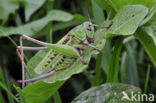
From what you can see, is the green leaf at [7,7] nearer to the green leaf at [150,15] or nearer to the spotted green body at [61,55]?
the spotted green body at [61,55]

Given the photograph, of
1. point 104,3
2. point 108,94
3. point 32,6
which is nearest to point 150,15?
point 104,3

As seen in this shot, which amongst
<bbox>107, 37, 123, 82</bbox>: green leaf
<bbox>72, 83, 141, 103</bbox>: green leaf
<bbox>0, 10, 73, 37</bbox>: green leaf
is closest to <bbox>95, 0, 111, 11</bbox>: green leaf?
<bbox>107, 37, 123, 82</bbox>: green leaf

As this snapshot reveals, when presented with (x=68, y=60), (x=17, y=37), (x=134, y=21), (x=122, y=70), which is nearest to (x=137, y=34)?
(x=134, y=21)

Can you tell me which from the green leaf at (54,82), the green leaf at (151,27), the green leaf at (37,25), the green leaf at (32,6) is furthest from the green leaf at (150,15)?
the green leaf at (32,6)

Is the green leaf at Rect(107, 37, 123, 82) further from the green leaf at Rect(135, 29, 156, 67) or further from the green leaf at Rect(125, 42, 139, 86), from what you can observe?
the green leaf at Rect(125, 42, 139, 86)

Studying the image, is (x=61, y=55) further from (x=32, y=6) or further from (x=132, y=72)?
(x=32, y=6)

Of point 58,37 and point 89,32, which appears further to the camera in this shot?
point 58,37

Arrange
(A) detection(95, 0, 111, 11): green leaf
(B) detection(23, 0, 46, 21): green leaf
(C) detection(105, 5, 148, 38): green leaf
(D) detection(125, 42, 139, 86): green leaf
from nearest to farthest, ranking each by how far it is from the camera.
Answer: (C) detection(105, 5, 148, 38): green leaf → (A) detection(95, 0, 111, 11): green leaf → (D) detection(125, 42, 139, 86): green leaf → (B) detection(23, 0, 46, 21): green leaf

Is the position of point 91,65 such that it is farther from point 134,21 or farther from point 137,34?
point 134,21
